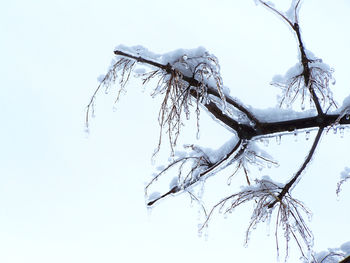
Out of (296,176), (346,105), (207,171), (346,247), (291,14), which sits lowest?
(346,247)

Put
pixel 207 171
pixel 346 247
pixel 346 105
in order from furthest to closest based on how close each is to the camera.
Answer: pixel 346 247 → pixel 207 171 → pixel 346 105

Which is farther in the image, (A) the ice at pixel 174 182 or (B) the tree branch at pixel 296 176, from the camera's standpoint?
(A) the ice at pixel 174 182

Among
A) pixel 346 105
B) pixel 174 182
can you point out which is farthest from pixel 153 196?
pixel 346 105

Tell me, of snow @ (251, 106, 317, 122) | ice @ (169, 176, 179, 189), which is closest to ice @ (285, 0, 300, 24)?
snow @ (251, 106, 317, 122)

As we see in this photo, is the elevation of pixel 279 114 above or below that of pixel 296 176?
above

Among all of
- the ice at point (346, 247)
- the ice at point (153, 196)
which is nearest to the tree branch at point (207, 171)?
the ice at point (153, 196)

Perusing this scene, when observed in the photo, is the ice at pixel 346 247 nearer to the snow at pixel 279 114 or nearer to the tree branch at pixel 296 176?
the tree branch at pixel 296 176

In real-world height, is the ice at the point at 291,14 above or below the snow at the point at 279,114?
above

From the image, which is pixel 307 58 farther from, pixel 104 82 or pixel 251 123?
pixel 104 82

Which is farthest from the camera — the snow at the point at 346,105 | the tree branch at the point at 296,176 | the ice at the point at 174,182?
the ice at the point at 174,182

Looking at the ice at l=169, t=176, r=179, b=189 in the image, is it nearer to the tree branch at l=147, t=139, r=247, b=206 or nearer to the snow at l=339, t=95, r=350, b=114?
the tree branch at l=147, t=139, r=247, b=206

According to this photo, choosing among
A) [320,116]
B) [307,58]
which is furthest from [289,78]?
[320,116]

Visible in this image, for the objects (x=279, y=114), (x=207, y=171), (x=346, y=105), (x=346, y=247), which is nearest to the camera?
(x=346, y=105)

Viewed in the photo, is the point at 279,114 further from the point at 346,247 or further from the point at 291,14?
the point at 346,247
